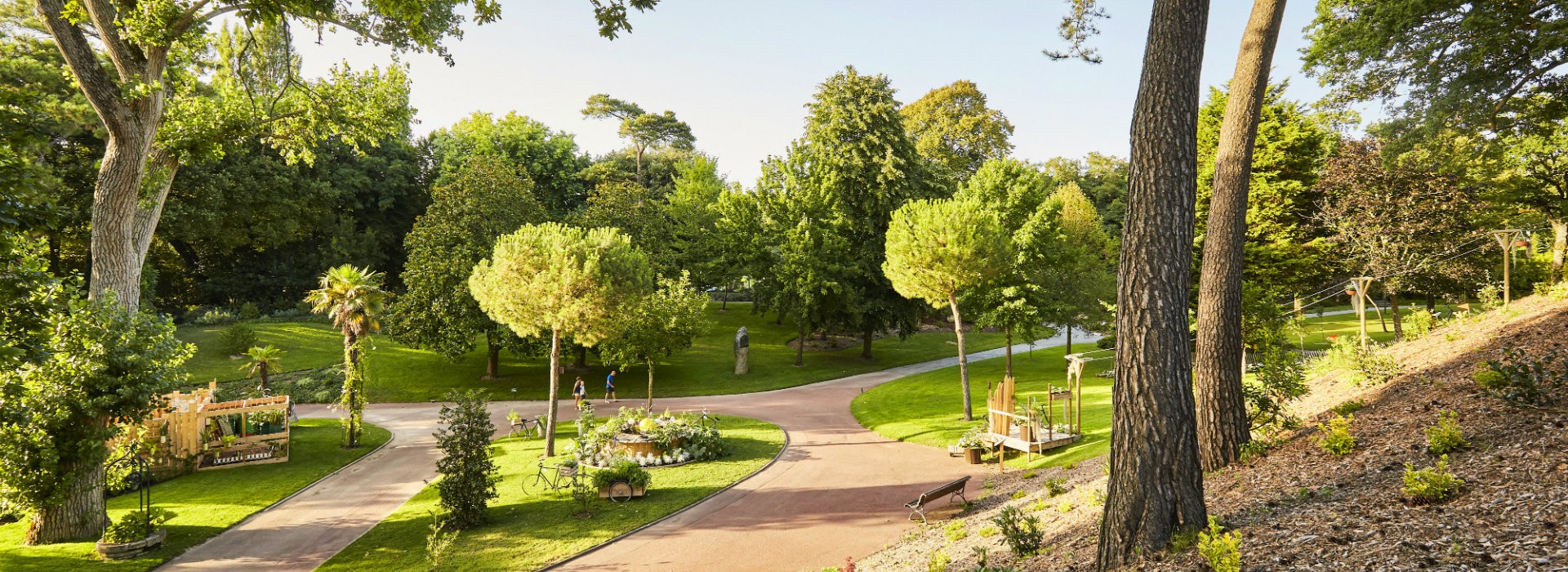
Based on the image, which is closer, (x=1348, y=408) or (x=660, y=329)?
(x=1348, y=408)

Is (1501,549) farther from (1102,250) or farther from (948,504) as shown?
(1102,250)

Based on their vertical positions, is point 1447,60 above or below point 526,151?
below

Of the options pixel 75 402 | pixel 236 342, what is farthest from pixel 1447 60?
pixel 236 342

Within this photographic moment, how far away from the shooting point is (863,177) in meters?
36.4

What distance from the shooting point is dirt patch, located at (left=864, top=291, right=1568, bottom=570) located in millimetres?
4941

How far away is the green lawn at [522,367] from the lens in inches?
1229

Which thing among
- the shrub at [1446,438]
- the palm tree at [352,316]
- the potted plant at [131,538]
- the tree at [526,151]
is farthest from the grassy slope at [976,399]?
the tree at [526,151]

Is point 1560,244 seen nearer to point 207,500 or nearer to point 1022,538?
point 1022,538

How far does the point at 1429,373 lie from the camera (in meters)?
10.3

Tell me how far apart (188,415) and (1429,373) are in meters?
28.5

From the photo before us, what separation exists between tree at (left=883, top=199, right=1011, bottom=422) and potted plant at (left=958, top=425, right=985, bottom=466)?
4.07 meters

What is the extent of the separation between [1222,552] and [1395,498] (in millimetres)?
2263

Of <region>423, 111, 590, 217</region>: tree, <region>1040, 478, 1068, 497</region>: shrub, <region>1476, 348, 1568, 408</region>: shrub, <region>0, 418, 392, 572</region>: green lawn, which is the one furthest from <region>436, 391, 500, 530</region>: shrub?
<region>423, 111, 590, 217</region>: tree

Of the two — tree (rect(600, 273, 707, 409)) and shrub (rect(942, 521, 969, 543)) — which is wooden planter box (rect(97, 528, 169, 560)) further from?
shrub (rect(942, 521, 969, 543))
